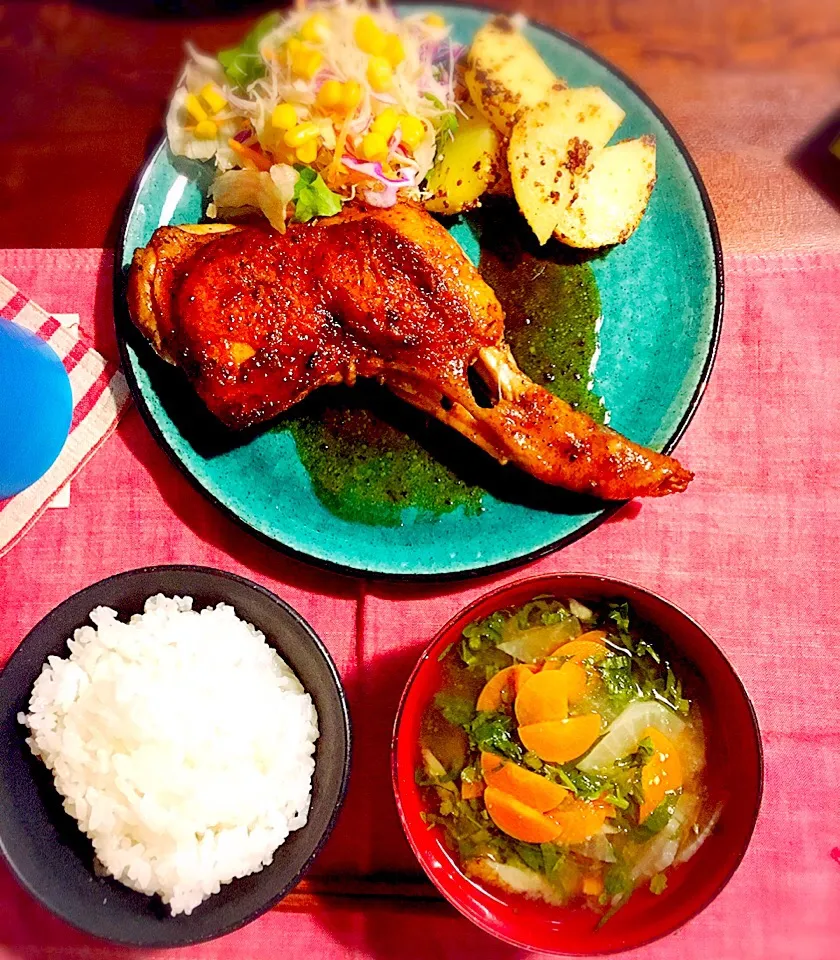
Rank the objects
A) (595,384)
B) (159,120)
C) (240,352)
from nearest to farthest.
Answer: (240,352) → (595,384) → (159,120)

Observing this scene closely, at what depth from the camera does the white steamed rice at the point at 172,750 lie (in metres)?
1.68

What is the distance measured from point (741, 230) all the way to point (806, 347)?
352 mm

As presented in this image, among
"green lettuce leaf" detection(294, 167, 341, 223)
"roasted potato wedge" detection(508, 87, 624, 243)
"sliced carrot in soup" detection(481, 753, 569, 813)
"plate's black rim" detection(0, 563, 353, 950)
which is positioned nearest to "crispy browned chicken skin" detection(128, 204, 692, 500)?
"green lettuce leaf" detection(294, 167, 341, 223)

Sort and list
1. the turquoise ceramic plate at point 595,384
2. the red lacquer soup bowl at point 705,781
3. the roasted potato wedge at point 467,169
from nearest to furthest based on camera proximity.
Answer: the red lacquer soup bowl at point 705,781
the turquoise ceramic plate at point 595,384
the roasted potato wedge at point 467,169

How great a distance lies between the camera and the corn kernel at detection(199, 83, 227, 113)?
6.69ft

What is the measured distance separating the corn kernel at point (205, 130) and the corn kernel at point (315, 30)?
30 centimetres

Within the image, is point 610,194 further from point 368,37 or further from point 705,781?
point 705,781

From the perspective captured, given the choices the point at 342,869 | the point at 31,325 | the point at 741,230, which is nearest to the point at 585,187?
the point at 741,230

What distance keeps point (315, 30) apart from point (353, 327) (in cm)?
71

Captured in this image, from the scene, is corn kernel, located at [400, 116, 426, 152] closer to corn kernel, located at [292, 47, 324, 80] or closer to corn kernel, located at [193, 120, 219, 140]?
corn kernel, located at [292, 47, 324, 80]

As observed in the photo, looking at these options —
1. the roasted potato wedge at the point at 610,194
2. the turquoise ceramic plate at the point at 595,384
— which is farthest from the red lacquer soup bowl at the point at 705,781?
the roasted potato wedge at the point at 610,194

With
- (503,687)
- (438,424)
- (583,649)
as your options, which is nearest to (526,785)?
(503,687)

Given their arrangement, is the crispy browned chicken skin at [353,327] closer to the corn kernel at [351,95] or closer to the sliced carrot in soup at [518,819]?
the corn kernel at [351,95]

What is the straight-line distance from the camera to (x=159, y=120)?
2260 millimetres
